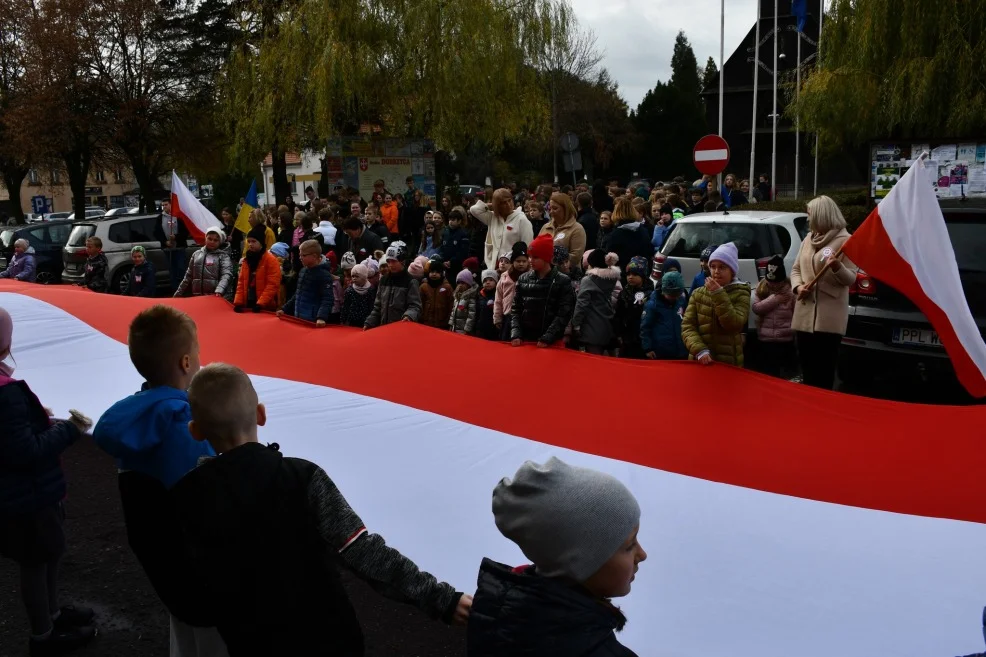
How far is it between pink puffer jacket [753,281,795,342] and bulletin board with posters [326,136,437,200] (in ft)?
48.0

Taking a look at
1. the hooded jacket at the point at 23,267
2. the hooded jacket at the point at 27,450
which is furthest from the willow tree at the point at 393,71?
the hooded jacket at the point at 27,450

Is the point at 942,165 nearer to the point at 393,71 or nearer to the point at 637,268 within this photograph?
the point at 637,268

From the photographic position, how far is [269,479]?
2543 millimetres

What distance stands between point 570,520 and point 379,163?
20138mm

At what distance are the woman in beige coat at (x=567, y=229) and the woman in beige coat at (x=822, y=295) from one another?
110 inches

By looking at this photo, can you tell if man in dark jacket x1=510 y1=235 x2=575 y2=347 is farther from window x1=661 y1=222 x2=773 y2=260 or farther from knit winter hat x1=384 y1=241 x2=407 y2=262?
window x1=661 y1=222 x2=773 y2=260

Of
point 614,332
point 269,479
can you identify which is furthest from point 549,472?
point 614,332

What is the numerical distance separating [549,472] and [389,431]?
136 inches

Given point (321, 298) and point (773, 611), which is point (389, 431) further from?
point (321, 298)

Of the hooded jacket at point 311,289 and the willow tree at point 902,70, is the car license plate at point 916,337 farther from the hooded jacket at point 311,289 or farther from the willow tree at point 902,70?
the willow tree at point 902,70

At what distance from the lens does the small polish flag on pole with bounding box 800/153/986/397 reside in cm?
446

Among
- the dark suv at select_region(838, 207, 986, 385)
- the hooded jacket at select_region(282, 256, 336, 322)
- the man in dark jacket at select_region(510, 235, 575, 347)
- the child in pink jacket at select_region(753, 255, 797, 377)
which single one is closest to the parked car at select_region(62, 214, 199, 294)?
the hooded jacket at select_region(282, 256, 336, 322)

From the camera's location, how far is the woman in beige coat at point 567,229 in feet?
30.2

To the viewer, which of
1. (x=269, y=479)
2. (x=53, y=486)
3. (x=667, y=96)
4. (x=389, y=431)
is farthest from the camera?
(x=667, y=96)
